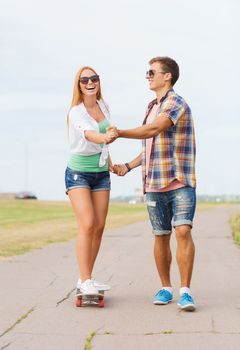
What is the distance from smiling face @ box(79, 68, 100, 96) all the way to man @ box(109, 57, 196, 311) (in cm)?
49

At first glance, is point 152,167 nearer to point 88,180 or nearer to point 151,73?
point 88,180

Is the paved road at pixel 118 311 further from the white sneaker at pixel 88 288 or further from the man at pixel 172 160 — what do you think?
the man at pixel 172 160

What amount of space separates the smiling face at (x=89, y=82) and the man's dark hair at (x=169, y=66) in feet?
1.74

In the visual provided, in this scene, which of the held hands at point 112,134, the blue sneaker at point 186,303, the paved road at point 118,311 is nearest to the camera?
the paved road at point 118,311

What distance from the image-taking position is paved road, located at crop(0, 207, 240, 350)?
5551mm

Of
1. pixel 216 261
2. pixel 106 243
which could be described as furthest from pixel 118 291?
pixel 106 243

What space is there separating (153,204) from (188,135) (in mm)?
700

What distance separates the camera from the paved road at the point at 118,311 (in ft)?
18.2

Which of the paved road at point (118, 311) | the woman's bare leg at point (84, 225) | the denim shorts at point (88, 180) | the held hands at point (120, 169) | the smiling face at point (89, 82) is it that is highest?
the smiling face at point (89, 82)

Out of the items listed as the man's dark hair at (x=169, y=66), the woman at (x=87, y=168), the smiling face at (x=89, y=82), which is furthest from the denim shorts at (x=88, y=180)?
the man's dark hair at (x=169, y=66)

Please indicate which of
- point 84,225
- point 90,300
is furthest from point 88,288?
point 84,225

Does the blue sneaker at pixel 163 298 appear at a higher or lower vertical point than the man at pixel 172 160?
lower

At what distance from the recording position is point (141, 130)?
6.59 m

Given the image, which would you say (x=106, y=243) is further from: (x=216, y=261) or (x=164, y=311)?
(x=164, y=311)
